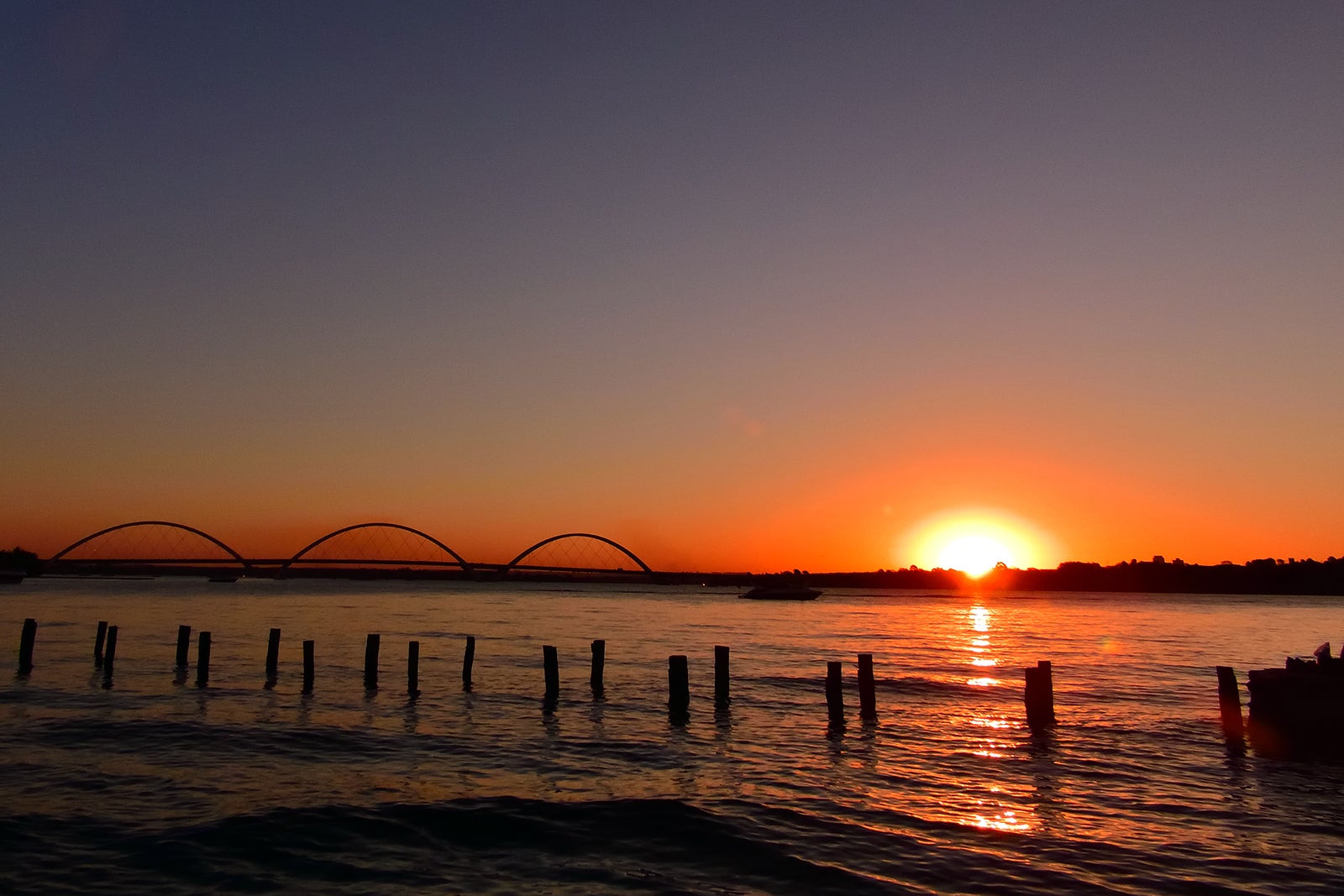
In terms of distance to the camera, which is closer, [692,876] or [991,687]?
[692,876]

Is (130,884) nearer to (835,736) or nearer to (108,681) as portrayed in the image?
(835,736)

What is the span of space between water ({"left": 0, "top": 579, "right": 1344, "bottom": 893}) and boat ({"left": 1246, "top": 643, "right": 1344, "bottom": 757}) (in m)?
1.30

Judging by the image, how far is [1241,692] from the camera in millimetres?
32906

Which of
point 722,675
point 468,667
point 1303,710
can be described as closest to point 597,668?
point 722,675

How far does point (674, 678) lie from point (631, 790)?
973 centimetres

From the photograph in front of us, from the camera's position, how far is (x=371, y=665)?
3183 centimetres

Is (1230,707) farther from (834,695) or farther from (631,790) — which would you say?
(631,790)

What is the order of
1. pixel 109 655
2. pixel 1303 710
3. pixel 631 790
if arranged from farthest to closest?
pixel 109 655 → pixel 1303 710 → pixel 631 790

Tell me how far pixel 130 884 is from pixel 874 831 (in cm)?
1015

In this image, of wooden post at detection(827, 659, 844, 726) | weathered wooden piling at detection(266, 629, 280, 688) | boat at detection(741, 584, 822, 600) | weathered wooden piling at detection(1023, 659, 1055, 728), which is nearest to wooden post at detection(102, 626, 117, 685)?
weathered wooden piling at detection(266, 629, 280, 688)

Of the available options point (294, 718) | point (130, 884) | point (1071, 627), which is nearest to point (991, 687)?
point (294, 718)

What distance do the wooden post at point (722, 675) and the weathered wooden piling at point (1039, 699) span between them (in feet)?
27.8

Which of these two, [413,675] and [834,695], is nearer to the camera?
[834,695]

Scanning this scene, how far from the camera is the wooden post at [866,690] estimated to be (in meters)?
26.3
